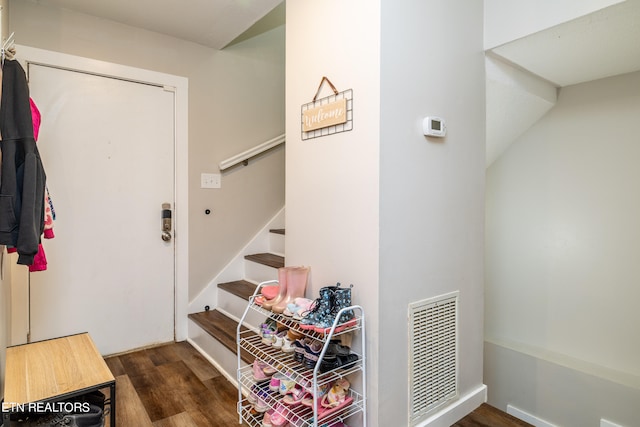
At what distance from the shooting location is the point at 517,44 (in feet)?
6.16

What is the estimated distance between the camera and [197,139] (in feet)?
9.04

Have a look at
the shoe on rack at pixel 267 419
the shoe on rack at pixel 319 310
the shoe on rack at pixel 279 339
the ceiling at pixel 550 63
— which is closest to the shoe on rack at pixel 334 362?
the shoe on rack at pixel 319 310

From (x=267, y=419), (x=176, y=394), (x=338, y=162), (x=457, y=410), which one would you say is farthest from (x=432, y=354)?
(x=176, y=394)

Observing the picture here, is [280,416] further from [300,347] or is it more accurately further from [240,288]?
[240,288]

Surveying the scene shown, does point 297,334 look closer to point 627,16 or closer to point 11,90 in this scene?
point 11,90

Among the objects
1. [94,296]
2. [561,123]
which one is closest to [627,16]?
[561,123]

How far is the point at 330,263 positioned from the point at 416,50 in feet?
3.45

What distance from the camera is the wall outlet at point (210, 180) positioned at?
110 inches

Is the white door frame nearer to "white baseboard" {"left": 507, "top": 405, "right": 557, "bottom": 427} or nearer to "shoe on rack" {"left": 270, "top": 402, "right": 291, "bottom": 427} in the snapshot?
"shoe on rack" {"left": 270, "top": 402, "right": 291, "bottom": 427}

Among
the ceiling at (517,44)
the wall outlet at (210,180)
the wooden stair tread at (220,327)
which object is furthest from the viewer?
the wall outlet at (210,180)

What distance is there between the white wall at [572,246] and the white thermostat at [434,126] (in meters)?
1.56

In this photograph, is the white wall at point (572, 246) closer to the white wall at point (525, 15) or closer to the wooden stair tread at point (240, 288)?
the white wall at point (525, 15)

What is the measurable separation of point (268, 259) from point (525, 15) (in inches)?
87.3

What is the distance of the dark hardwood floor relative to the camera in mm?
1780
